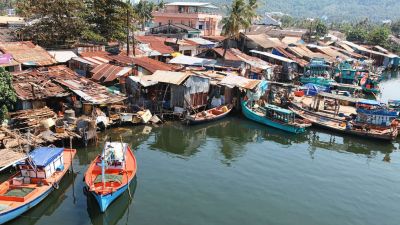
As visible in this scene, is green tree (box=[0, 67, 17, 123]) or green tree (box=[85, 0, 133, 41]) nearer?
green tree (box=[0, 67, 17, 123])

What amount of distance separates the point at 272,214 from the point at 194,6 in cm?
5782

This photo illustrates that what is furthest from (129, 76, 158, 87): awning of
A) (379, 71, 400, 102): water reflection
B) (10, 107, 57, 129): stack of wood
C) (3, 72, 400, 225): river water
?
(379, 71, 400, 102): water reflection

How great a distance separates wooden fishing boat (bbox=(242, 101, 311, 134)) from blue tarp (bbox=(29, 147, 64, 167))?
2065 centimetres

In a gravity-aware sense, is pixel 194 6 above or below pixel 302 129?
above

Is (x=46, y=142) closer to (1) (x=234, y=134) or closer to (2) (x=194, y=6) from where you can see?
(1) (x=234, y=134)

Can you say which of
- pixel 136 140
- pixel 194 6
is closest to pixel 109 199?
pixel 136 140

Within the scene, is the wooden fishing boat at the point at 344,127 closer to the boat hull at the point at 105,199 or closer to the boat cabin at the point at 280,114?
the boat cabin at the point at 280,114

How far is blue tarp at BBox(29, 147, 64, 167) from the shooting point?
19812mm

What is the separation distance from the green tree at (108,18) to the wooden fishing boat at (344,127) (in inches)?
976

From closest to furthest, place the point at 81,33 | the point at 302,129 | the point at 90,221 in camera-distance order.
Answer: the point at 90,221 → the point at 302,129 → the point at 81,33

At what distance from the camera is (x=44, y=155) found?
67.5ft

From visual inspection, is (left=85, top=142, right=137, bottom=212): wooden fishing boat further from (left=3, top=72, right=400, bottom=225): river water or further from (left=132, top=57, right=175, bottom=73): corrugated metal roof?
(left=132, top=57, right=175, bottom=73): corrugated metal roof

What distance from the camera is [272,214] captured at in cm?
2009

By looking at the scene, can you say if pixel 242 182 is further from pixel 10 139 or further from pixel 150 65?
pixel 150 65
